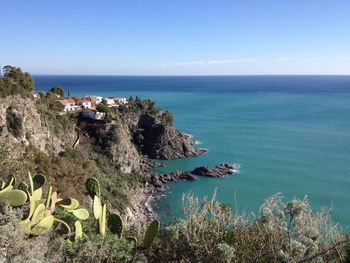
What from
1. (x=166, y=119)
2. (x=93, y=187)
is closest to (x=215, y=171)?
(x=166, y=119)

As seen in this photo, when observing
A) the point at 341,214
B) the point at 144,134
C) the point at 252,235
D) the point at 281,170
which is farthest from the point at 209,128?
the point at 252,235

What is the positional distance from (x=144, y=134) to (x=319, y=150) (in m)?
24.6

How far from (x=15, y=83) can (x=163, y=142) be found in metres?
24.1

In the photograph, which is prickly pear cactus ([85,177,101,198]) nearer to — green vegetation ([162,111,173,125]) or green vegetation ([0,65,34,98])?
green vegetation ([0,65,34,98])

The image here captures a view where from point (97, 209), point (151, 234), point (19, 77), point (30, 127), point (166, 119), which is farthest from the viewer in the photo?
point (166, 119)

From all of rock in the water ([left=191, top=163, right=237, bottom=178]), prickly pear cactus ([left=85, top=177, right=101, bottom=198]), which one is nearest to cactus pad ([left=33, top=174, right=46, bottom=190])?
prickly pear cactus ([left=85, top=177, right=101, bottom=198])

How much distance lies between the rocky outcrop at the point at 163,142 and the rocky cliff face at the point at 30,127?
16.9 m

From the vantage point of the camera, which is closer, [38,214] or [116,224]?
[38,214]

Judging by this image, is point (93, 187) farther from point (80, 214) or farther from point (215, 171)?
point (215, 171)

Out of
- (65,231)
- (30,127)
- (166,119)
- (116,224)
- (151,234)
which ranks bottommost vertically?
(166,119)

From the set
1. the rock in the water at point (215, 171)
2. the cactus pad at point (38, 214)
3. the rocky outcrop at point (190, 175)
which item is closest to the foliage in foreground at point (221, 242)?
the cactus pad at point (38, 214)

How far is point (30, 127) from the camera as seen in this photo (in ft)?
102

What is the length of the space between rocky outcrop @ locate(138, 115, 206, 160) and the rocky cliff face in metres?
16.9

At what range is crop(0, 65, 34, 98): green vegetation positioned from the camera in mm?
30094
